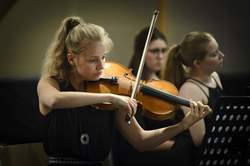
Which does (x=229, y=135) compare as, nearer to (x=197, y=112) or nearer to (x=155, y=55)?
(x=197, y=112)

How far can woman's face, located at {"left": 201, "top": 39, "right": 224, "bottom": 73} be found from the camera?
2.00 m

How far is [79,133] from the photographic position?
6.11 ft

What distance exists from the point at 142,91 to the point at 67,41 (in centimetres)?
36

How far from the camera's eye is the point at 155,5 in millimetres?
2016

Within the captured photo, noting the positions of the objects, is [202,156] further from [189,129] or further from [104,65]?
[104,65]

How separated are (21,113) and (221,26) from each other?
97 centimetres

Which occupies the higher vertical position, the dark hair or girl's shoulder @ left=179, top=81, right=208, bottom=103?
the dark hair

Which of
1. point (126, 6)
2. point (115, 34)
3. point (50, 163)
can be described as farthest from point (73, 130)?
point (126, 6)

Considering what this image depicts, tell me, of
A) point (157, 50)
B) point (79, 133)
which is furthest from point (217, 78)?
point (79, 133)

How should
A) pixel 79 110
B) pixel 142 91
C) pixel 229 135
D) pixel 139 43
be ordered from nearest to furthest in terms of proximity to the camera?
pixel 229 135, pixel 142 91, pixel 79 110, pixel 139 43

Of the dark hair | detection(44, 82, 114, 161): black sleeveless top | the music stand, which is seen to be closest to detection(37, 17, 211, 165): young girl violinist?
detection(44, 82, 114, 161): black sleeveless top

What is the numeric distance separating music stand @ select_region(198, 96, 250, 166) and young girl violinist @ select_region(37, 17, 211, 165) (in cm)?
23

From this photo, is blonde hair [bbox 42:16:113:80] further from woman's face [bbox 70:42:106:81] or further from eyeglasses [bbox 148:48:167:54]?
eyeglasses [bbox 148:48:167:54]

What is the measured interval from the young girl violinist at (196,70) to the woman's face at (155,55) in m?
0.03
